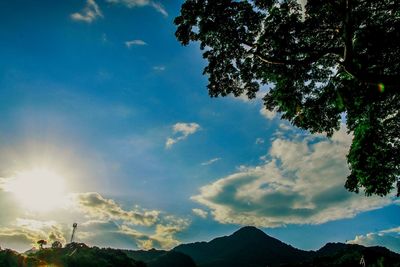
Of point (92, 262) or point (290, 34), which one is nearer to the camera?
point (290, 34)

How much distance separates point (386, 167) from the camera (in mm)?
16500

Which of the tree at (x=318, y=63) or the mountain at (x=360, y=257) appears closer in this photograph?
the tree at (x=318, y=63)

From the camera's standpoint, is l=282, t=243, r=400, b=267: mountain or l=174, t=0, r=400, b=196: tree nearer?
l=174, t=0, r=400, b=196: tree

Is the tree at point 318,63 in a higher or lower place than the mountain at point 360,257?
higher

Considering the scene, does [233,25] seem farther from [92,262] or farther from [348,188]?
[92,262]

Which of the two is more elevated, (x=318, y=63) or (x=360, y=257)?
(x=318, y=63)

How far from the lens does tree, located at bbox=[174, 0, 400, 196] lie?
13.6 meters

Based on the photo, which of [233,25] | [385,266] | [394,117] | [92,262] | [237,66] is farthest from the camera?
[92,262]

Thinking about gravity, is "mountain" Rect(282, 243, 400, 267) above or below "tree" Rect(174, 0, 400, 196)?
below

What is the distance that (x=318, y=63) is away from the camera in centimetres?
1689

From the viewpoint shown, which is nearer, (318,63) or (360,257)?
(318,63)

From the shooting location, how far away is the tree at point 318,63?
1355 cm

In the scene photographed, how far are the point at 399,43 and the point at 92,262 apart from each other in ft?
213

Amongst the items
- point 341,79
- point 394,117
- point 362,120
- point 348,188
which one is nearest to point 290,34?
point 341,79
